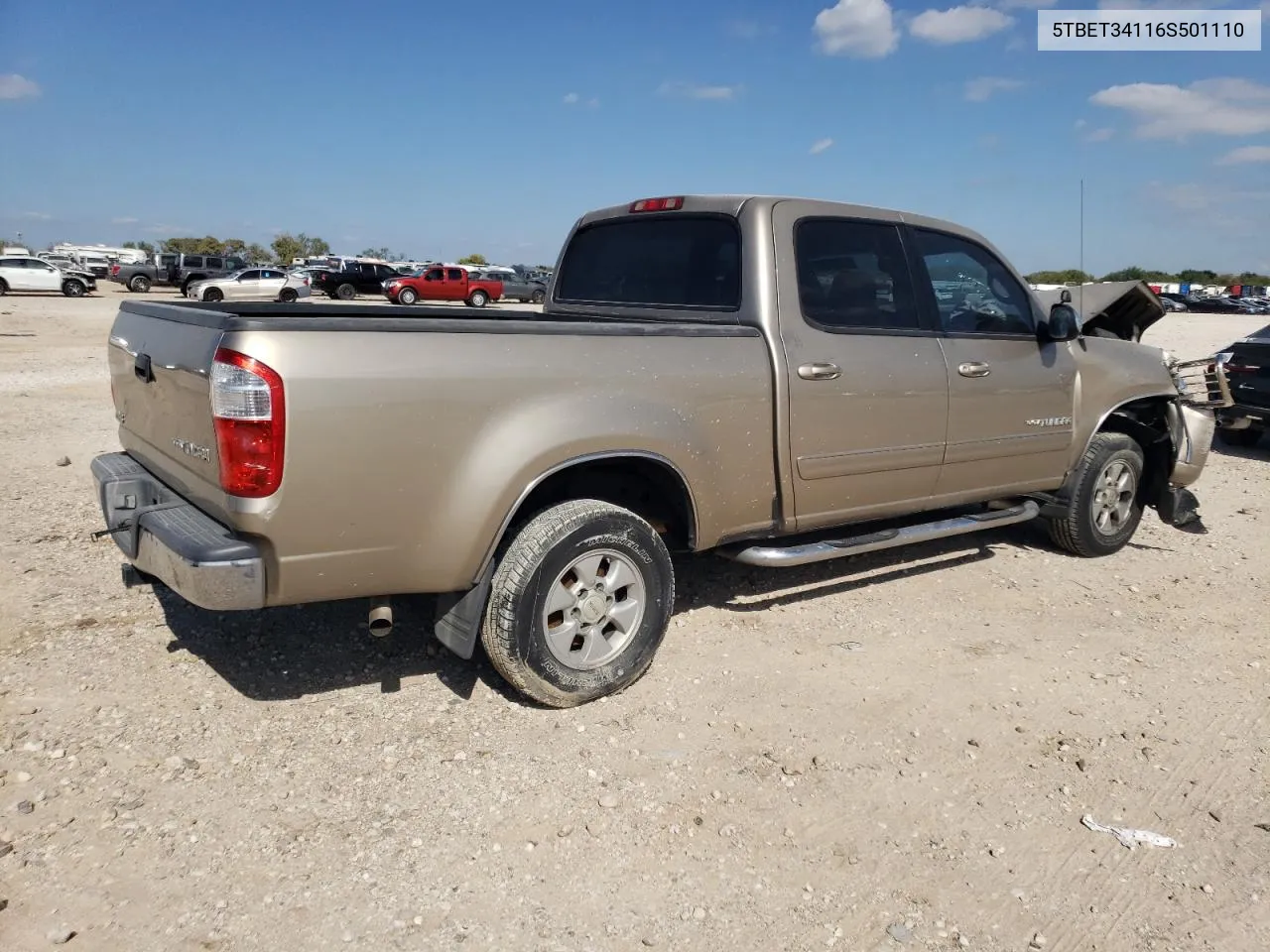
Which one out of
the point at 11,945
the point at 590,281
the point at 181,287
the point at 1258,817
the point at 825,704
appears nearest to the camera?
the point at 11,945

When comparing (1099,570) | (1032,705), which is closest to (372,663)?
(1032,705)

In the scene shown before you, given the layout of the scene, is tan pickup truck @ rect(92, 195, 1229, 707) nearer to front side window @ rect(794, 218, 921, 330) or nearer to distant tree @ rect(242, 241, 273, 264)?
front side window @ rect(794, 218, 921, 330)

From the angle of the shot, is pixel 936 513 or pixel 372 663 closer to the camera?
pixel 372 663

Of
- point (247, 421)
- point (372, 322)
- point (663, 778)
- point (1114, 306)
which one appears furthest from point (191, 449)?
point (1114, 306)

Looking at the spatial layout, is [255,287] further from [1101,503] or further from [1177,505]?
[1177,505]

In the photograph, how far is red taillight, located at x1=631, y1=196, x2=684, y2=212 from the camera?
4574 millimetres

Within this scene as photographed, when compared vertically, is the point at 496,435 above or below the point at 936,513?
above

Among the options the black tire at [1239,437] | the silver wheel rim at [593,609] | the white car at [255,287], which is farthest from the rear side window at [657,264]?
the white car at [255,287]

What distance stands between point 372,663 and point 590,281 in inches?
93.4

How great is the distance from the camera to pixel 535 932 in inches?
97.1

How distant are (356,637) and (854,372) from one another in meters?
2.56

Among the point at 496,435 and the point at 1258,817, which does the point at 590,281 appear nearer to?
the point at 496,435

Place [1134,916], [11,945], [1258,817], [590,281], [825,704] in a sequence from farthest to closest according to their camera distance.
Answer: [590,281] → [825,704] → [1258,817] → [1134,916] → [11,945]

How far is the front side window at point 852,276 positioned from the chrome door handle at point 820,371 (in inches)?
7.5
